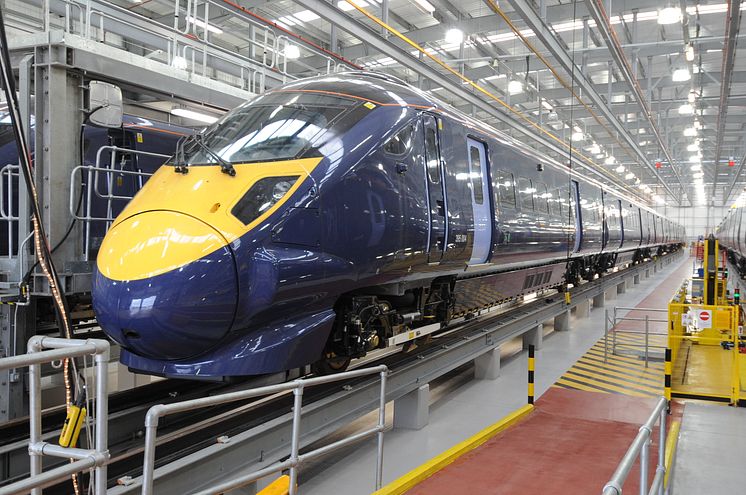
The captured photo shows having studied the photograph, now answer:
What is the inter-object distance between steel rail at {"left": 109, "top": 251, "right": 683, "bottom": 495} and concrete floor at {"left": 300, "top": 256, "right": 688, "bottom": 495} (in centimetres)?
52

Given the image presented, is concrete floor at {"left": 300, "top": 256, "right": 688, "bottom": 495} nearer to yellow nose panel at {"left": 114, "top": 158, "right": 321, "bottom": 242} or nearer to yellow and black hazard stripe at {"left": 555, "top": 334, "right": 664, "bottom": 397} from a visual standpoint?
yellow and black hazard stripe at {"left": 555, "top": 334, "right": 664, "bottom": 397}

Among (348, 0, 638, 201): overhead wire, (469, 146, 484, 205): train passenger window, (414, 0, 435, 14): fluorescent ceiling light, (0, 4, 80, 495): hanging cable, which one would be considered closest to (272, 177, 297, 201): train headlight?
(0, 4, 80, 495): hanging cable

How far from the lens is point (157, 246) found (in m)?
4.06

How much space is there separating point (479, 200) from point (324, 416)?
10.9 ft

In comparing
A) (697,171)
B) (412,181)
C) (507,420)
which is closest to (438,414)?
(507,420)

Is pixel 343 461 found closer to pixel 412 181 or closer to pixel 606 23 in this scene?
pixel 412 181

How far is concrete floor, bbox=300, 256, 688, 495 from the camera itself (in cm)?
548

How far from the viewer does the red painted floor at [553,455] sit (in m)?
4.68

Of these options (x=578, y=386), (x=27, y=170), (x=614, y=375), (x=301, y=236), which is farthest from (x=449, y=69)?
(x=27, y=170)

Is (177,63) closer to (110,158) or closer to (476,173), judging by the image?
(110,158)

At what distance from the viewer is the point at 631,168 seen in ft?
122

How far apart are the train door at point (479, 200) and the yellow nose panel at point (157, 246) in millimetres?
3551

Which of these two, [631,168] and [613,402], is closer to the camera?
[613,402]

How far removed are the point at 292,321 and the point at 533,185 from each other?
6261 mm
